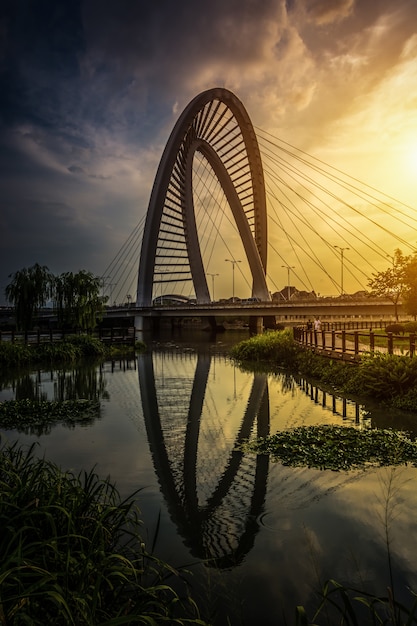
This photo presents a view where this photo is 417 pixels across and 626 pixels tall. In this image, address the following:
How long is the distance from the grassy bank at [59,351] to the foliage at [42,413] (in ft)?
49.3

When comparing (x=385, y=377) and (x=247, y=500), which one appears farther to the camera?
(x=385, y=377)

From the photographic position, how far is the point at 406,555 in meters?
6.36

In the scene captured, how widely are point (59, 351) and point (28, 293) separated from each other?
755 centimetres

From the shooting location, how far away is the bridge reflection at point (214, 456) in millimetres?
7148

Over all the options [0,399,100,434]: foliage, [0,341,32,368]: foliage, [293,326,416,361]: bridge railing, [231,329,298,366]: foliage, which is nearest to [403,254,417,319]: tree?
[293,326,416,361]: bridge railing

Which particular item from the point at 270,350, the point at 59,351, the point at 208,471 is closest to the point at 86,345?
the point at 59,351

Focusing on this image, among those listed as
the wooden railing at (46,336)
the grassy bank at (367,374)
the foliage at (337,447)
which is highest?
the wooden railing at (46,336)

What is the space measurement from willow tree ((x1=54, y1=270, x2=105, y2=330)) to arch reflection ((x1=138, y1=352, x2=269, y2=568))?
84.7 ft

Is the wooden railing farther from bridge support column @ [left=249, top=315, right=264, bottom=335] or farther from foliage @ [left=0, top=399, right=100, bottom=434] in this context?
bridge support column @ [left=249, top=315, right=264, bottom=335]

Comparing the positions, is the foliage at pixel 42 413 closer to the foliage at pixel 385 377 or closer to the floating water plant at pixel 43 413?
the floating water plant at pixel 43 413

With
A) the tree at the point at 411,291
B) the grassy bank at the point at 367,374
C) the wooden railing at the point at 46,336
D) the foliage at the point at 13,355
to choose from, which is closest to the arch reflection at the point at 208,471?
the grassy bank at the point at 367,374

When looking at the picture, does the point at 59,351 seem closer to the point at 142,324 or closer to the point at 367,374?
the point at 367,374

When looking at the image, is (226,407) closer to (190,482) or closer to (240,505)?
(190,482)

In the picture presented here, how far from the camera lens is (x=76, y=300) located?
44625 mm
